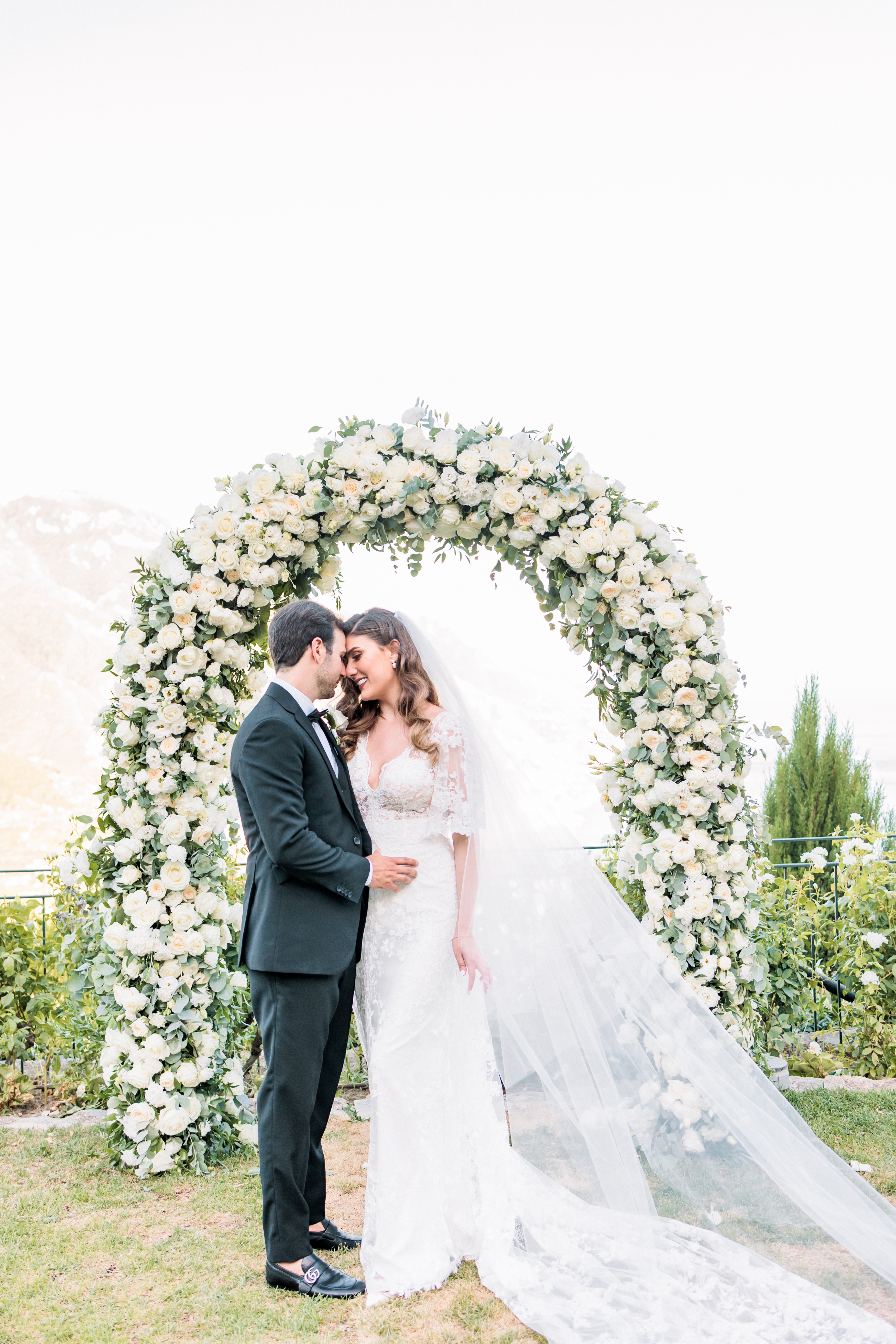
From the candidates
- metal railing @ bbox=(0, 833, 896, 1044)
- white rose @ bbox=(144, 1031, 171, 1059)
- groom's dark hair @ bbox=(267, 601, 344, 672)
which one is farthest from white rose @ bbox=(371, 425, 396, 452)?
white rose @ bbox=(144, 1031, 171, 1059)

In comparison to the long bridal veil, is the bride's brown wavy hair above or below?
above

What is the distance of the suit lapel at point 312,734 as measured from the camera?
11.1 feet

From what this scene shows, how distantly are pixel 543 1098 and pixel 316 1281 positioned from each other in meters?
0.96

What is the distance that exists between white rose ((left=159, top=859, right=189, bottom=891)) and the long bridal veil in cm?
155

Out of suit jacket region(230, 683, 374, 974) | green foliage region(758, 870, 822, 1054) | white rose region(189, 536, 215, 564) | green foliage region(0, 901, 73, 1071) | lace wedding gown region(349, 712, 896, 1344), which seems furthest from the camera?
green foliage region(0, 901, 73, 1071)

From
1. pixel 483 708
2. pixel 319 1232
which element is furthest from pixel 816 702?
pixel 319 1232

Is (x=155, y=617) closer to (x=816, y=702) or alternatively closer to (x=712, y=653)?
(x=712, y=653)

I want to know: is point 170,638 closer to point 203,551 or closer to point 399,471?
point 203,551

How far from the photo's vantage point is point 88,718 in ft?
107

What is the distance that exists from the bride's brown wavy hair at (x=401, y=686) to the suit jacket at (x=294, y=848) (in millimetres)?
372

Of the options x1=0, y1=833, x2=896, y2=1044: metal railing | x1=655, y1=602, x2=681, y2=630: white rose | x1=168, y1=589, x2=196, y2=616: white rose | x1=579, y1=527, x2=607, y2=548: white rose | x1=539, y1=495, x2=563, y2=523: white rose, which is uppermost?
x1=539, y1=495, x2=563, y2=523: white rose

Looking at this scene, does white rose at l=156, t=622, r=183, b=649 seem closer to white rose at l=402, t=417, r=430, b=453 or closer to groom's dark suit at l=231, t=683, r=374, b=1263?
groom's dark suit at l=231, t=683, r=374, b=1263

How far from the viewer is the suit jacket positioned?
3.22 m

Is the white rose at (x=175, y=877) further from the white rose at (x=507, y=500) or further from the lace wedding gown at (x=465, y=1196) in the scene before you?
the white rose at (x=507, y=500)
